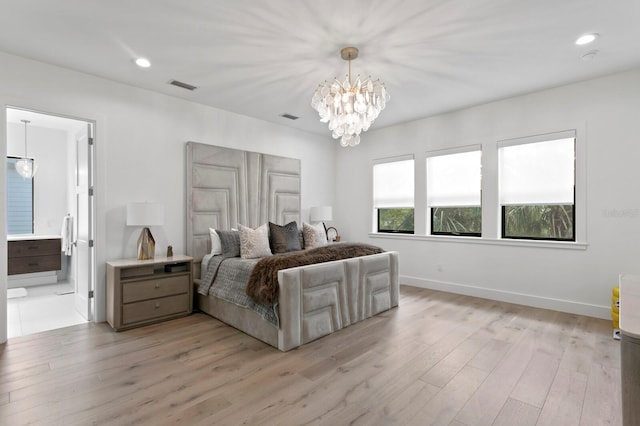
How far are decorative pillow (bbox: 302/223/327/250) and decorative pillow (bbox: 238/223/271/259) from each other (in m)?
0.76

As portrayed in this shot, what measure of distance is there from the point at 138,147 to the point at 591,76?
Answer: 5.37 meters

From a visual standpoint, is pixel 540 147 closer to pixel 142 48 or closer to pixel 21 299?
pixel 142 48

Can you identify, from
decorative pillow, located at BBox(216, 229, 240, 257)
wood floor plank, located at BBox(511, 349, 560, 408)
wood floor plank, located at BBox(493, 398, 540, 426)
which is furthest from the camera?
decorative pillow, located at BBox(216, 229, 240, 257)

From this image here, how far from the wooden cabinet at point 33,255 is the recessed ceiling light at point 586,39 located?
7.53m

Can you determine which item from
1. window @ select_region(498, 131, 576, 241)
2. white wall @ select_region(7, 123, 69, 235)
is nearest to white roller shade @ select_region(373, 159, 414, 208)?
window @ select_region(498, 131, 576, 241)

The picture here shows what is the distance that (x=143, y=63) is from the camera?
10.6 feet

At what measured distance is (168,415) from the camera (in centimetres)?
192

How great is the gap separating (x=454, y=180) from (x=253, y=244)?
319cm

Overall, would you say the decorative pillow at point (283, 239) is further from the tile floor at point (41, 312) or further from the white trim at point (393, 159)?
the tile floor at point (41, 312)

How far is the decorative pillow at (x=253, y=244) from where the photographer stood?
12.7 ft

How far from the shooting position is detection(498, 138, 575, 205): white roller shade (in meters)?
3.92

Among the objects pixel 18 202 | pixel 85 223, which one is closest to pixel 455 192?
pixel 85 223

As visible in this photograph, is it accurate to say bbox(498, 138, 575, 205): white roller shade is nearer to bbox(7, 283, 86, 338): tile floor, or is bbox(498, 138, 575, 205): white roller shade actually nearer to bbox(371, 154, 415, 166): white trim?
bbox(371, 154, 415, 166): white trim

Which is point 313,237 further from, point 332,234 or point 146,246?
point 146,246
